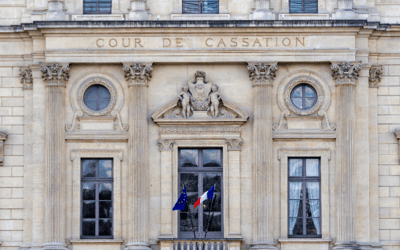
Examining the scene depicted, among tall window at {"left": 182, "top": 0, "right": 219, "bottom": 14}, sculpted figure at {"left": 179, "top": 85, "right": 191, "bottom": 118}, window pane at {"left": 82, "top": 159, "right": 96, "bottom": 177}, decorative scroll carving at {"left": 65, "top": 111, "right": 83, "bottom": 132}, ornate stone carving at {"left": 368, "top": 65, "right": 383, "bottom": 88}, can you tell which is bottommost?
window pane at {"left": 82, "top": 159, "right": 96, "bottom": 177}

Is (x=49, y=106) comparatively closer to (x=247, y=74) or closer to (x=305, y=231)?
(x=247, y=74)

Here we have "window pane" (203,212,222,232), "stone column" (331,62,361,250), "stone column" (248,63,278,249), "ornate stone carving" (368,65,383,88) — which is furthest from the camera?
"ornate stone carving" (368,65,383,88)

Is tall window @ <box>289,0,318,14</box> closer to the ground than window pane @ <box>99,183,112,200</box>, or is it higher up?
higher up

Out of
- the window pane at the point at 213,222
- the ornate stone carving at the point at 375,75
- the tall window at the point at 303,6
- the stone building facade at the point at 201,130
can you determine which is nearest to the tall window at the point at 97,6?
the stone building facade at the point at 201,130

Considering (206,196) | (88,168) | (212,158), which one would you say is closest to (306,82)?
(212,158)

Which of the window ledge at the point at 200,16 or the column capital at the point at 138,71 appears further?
the window ledge at the point at 200,16

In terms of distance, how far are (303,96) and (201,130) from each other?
13.9ft

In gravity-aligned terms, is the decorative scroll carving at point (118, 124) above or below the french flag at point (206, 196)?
above

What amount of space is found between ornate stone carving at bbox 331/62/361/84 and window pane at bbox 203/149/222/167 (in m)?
5.42

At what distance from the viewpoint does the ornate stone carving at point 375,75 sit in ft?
127

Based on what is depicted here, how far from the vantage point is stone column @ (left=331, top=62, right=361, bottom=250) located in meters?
37.3

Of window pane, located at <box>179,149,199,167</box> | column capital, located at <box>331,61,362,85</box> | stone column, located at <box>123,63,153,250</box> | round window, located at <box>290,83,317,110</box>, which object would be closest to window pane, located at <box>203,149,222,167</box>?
window pane, located at <box>179,149,199,167</box>

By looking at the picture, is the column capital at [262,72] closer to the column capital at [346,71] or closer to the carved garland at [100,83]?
the column capital at [346,71]

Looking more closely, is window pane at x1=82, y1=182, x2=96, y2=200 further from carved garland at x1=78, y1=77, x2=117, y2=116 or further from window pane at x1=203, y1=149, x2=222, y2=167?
window pane at x1=203, y1=149, x2=222, y2=167
